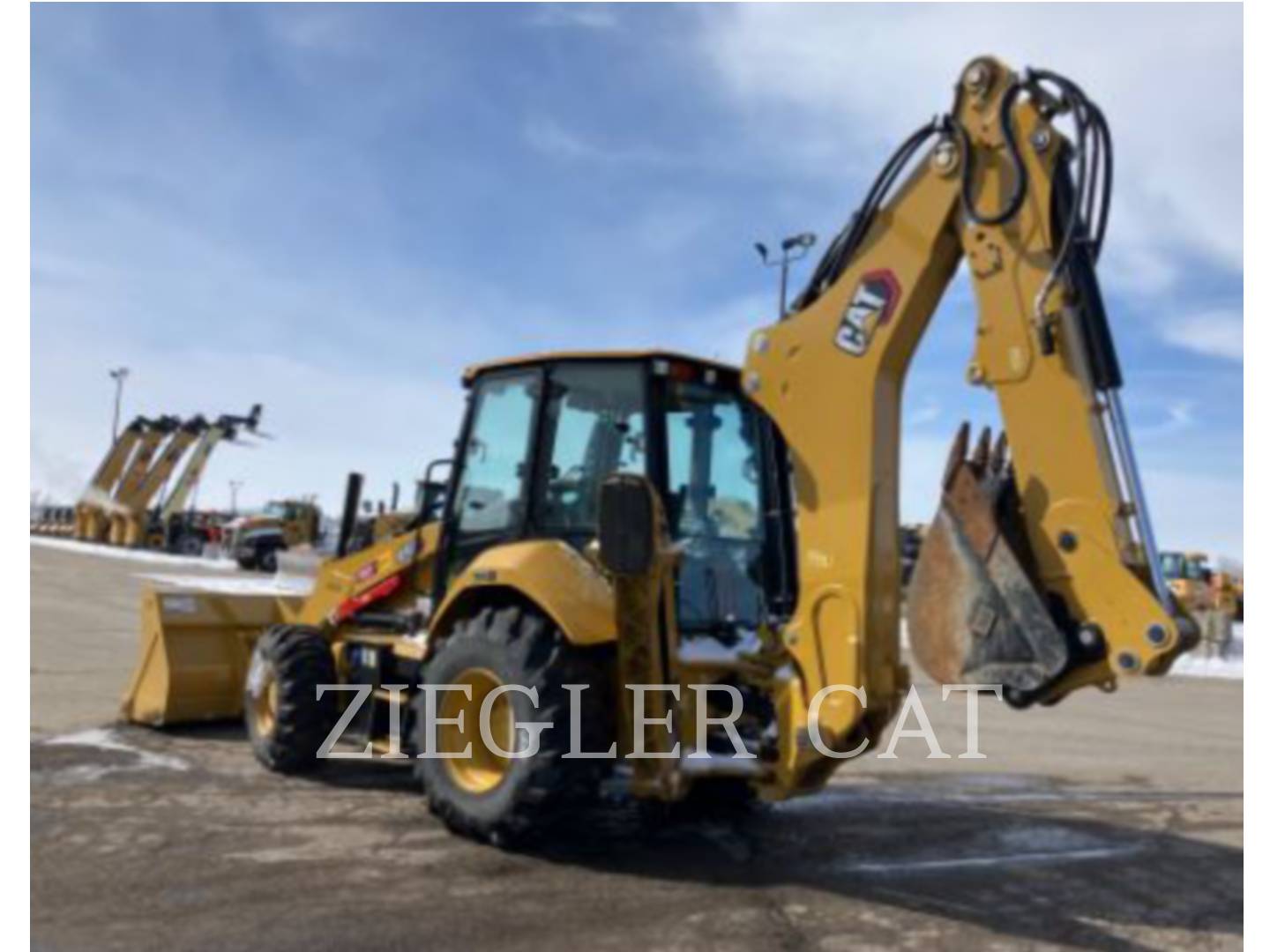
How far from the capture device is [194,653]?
9344 millimetres

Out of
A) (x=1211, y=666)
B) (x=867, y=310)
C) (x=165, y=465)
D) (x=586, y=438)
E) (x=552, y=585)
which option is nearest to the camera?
(x=867, y=310)

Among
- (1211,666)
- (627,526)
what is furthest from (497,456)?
(1211,666)

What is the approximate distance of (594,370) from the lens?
6.69 metres

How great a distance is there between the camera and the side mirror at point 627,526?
18.8ft

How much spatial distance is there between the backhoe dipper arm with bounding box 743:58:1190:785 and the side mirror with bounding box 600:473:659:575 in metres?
0.71

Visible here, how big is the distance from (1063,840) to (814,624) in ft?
9.06

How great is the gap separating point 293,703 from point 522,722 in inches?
102

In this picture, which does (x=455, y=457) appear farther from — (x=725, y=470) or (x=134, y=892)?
(x=134, y=892)

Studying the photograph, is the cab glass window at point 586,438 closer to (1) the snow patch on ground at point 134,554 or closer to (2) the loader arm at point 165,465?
(1) the snow patch on ground at point 134,554

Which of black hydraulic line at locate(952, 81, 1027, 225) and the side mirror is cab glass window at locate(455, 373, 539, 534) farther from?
black hydraulic line at locate(952, 81, 1027, 225)

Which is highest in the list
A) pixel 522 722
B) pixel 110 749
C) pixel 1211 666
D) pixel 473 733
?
pixel 522 722

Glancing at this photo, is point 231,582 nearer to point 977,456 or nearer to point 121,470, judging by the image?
point 121,470

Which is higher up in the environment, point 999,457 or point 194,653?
point 999,457

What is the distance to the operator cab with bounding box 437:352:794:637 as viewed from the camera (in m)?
6.50
